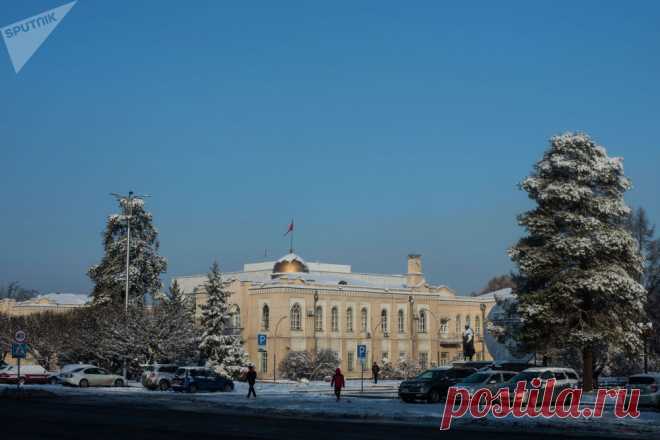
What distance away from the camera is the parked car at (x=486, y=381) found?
35.7 meters

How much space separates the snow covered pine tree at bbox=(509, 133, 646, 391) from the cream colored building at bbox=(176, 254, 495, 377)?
3775 cm

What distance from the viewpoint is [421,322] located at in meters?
95.2

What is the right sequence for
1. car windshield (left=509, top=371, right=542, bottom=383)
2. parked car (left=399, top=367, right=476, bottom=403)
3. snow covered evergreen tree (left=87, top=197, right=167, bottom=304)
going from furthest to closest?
snow covered evergreen tree (left=87, top=197, right=167, bottom=304) → parked car (left=399, top=367, right=476, bottom=403) → car windshield (left=509, top=371, right=542, bottom=383)

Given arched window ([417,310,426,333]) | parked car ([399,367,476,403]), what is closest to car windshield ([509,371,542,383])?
parked car ([399,367,476,403])

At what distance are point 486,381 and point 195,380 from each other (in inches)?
659

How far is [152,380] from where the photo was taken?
48.2 metres

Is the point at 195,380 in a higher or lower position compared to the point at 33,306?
lower

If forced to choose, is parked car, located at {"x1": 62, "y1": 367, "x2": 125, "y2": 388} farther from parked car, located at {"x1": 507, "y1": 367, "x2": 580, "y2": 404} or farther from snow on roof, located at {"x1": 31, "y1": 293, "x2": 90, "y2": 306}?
snow on roof, located at {"x1": 31, "y1": 293, "x2": 90, "y2": 306}

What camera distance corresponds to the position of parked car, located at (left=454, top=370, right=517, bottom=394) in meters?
35.7

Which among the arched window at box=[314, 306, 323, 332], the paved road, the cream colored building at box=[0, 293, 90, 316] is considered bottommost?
the paved road

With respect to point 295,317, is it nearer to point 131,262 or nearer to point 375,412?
point 131,262

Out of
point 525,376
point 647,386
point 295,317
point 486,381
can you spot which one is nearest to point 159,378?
point 486,381

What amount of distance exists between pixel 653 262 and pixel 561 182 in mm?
22862

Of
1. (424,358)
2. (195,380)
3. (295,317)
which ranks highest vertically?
(295,317)
